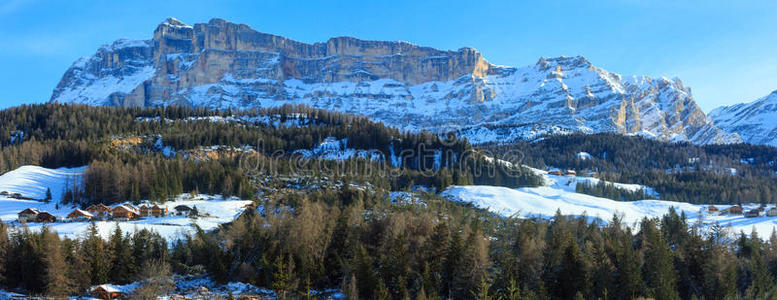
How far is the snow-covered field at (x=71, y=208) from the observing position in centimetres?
7588

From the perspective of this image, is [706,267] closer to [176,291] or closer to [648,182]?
[176,291]

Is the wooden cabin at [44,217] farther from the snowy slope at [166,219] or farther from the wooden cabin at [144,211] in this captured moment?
the wooden cabin at [144,211]

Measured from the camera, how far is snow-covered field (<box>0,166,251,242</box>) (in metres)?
75.9

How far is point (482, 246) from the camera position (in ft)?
174

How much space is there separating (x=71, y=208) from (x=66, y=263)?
167ft

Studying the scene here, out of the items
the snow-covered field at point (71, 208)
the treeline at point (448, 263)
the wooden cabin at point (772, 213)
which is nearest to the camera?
the treeline at point (448, 263)

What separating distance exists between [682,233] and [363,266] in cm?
5097

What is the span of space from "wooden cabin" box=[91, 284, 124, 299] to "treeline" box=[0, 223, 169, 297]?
1.16m

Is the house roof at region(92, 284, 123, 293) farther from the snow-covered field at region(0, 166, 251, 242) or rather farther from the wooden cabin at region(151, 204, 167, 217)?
Answer: the wooden cabin at region(151, 204, 167, 217)

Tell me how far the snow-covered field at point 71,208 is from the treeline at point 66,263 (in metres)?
9.29

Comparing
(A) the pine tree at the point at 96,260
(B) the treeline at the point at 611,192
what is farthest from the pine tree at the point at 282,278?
(B) the treeline at the point at 611,192

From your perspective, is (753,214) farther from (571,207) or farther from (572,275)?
(572,275)

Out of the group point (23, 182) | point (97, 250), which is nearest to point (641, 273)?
point (97, 250)

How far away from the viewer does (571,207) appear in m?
114
